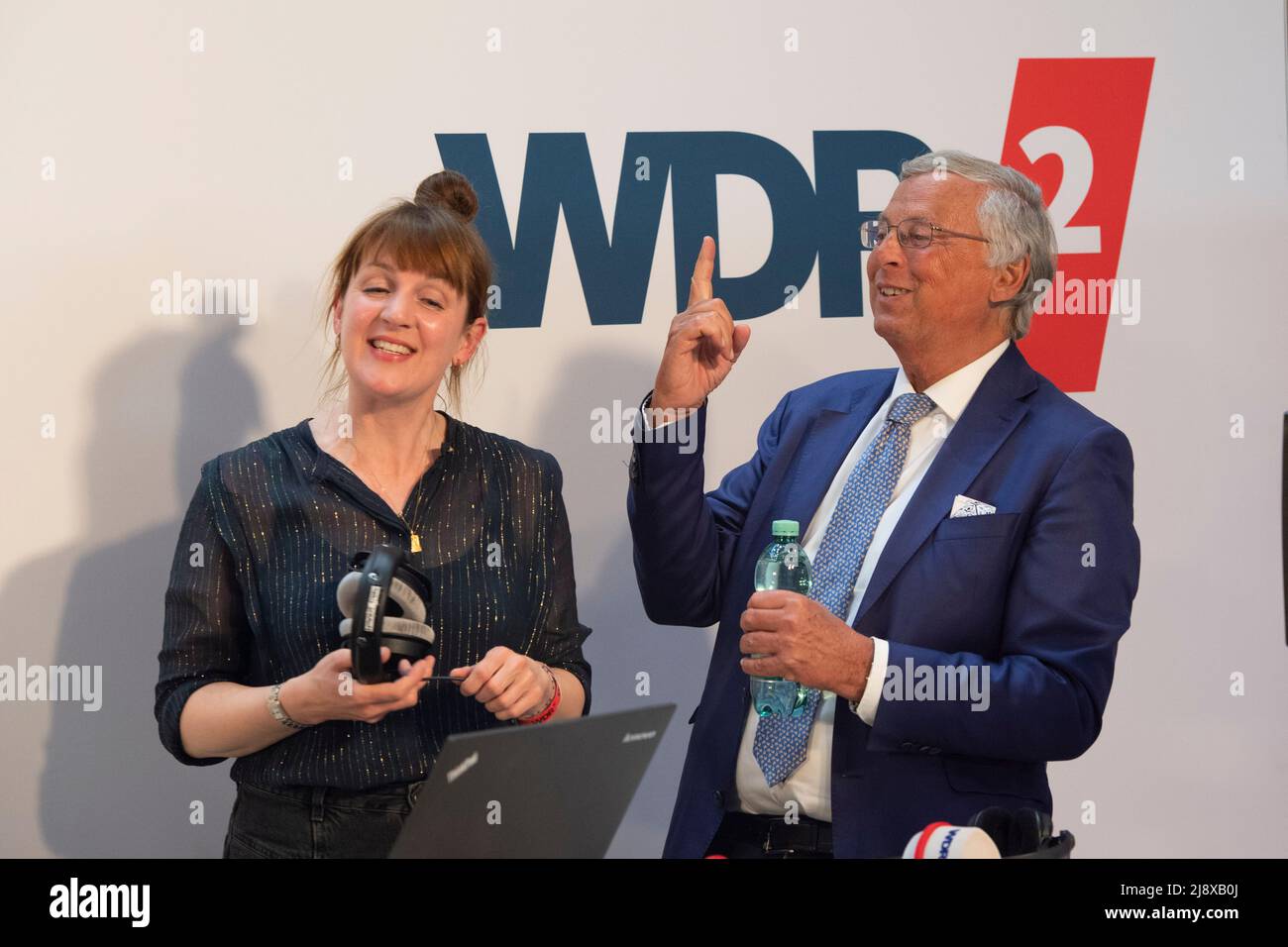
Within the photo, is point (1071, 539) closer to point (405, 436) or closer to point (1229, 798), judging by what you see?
point (405, 436)

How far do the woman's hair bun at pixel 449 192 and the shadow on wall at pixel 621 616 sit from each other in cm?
102

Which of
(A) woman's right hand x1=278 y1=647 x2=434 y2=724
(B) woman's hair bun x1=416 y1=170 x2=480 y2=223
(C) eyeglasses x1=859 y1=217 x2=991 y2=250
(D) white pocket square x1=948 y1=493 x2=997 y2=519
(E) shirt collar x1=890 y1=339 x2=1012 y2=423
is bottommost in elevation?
(A) woman's right hand x1=278 y1=647 x2=434 y2=724

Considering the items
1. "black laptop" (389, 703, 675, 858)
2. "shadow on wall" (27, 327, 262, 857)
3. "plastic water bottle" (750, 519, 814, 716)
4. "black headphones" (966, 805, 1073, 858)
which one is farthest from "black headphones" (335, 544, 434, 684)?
"shadow on wall" (27, 327, 262, 857)

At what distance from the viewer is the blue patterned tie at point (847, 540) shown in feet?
8.54

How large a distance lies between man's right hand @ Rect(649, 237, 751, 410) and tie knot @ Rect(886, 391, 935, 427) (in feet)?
1.17

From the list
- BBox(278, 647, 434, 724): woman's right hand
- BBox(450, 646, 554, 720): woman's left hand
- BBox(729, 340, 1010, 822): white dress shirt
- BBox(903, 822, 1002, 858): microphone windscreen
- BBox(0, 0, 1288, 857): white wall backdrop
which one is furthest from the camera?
BBox(0, 0, 1288, 857): white wall backdrop

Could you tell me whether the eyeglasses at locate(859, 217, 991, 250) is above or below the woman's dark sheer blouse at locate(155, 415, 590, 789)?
above

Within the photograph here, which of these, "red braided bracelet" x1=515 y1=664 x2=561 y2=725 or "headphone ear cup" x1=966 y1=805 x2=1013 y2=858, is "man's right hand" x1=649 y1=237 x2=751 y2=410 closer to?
"red braided bracelet" x1=515 y1=664 x2=561 y2=725

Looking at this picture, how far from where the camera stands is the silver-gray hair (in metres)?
2.85

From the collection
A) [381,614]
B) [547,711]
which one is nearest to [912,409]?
[547,711]

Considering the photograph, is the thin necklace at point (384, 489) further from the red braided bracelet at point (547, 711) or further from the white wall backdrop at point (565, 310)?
the white wall backdrop at point (565, 310)

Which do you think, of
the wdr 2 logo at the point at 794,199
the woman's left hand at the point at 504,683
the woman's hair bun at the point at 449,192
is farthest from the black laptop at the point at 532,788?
the wdr 2 logo at the point at 794,199

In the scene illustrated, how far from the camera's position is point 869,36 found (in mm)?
3809
